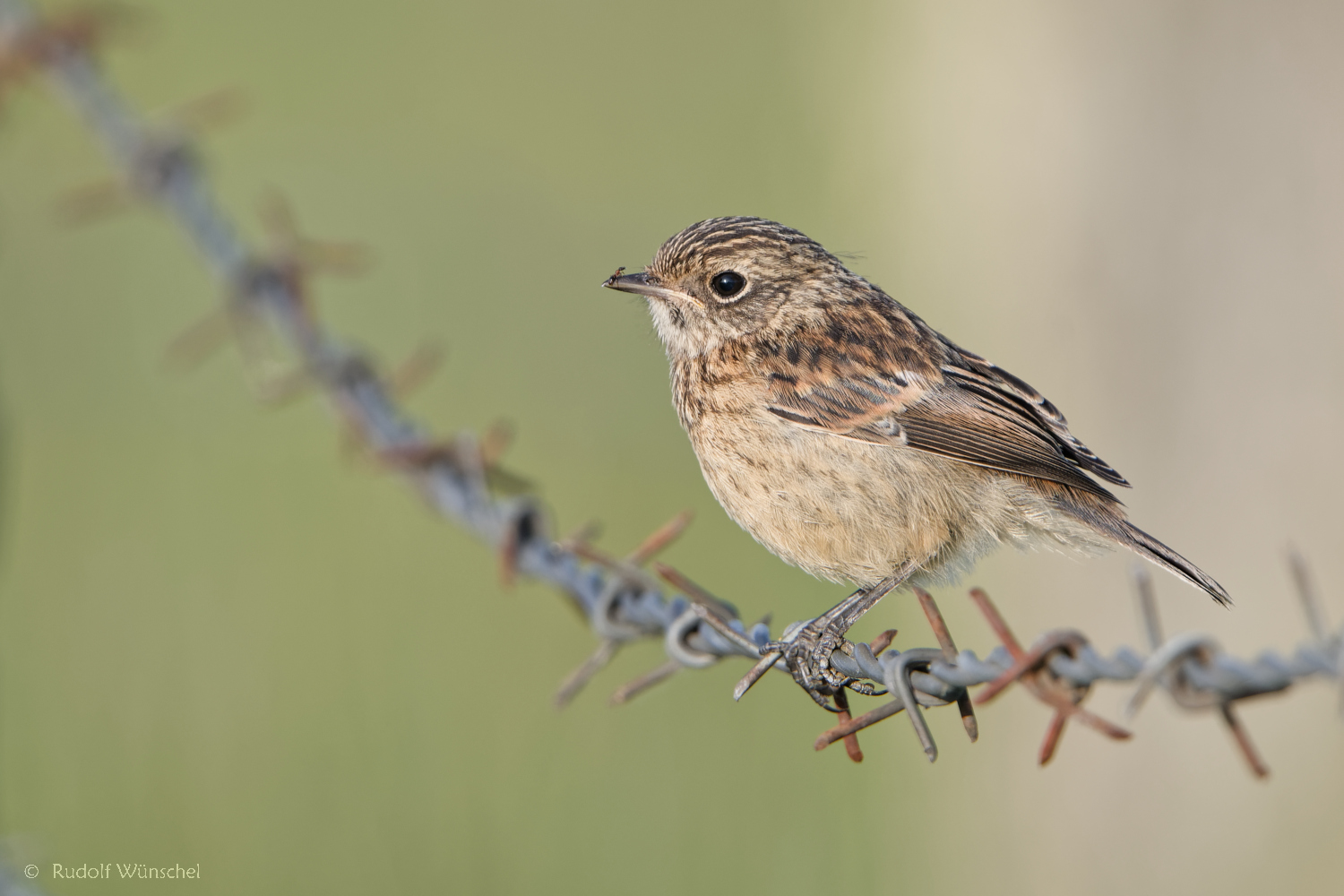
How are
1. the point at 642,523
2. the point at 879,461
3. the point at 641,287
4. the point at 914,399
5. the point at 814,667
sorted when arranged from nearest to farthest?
the point at 814,667
the point at 879,461
the point at 914,399
the point at 641,287
the point at 642,523

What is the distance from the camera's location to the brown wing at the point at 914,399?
11.3 feet

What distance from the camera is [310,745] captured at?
504 centimetres

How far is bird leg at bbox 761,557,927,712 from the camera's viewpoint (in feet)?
9.93

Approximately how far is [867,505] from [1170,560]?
0.80 meters

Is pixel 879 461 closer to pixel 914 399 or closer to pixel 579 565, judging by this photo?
pixel 914 399

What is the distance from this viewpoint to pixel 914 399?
3.57 meters

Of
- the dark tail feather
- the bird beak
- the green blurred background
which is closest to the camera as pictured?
the dark tail feather

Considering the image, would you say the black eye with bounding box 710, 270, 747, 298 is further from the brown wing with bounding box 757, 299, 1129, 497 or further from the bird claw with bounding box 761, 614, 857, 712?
the bird claw with bounding box 761, 614, 857, 712

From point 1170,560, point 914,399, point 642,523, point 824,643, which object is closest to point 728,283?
point 914,399

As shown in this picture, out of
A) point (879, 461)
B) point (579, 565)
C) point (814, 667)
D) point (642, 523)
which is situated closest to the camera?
point (579, 565)

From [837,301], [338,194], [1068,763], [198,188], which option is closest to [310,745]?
[198,188]

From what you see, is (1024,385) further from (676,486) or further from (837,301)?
(676,486)

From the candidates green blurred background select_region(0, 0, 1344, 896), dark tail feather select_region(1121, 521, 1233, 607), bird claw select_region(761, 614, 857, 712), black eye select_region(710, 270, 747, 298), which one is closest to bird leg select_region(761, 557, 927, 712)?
bird claw select_region(761, 614, 857, 712)

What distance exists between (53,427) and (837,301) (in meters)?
5.34
